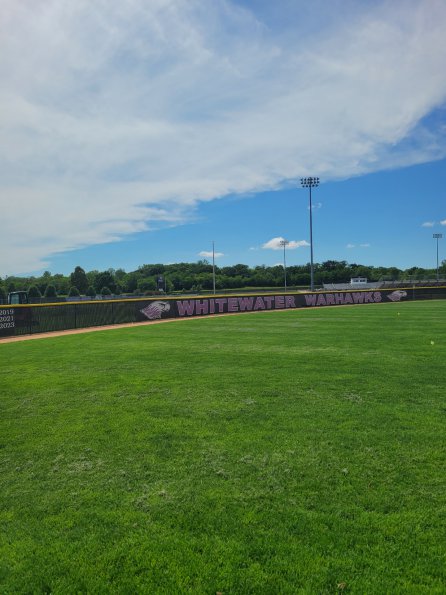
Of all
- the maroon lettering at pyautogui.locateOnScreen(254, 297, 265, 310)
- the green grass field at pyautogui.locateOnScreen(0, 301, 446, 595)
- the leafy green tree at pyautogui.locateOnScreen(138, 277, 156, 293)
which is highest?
the leafy green tree at pyautogui.locateOnScreen(138, 277, 156, 293)

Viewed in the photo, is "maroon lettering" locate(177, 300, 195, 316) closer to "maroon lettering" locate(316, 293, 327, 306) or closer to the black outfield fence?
the black outfield fence

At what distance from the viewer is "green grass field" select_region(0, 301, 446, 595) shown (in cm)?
273

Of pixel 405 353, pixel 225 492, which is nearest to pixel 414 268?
pixel 405 353

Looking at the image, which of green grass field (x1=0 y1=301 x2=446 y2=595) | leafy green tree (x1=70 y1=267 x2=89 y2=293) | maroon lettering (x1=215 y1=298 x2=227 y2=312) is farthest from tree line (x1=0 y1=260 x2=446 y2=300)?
green grass field (x1=0 y1=301 x2=446 y2=595)

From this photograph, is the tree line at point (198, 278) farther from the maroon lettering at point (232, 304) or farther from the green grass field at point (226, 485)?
the green grass field at point (226, 485)

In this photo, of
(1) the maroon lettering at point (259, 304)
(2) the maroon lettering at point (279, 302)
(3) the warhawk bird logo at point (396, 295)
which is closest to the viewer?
(1) the maroon lettering at point (259, 304)

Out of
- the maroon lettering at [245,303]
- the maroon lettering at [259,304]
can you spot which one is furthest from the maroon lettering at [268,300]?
the maroon lettering at [245,303]

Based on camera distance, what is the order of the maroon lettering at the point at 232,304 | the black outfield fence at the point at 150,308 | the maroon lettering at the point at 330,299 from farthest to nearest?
the maroon lettering at the point at 330,299 → the maroon lettering at the point at 232,304 → the black outfield fence at the point at 150,308

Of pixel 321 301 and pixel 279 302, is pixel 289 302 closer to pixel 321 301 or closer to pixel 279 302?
pixel 279 302

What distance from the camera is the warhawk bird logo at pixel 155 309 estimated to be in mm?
27814

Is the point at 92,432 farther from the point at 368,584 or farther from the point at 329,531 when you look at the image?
the point at 368,584

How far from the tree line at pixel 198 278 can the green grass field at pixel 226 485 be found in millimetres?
99142

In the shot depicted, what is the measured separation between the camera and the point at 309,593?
2.51m

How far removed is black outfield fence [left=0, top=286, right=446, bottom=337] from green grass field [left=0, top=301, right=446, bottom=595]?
46.2 ft
